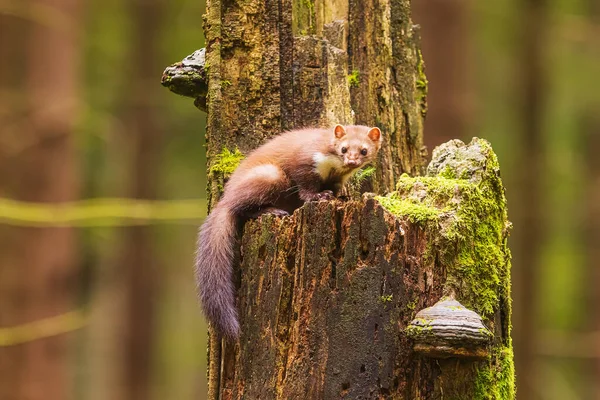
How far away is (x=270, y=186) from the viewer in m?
4.98

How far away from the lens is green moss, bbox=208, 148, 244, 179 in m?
5.09

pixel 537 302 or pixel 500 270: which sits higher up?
pixel 500 270

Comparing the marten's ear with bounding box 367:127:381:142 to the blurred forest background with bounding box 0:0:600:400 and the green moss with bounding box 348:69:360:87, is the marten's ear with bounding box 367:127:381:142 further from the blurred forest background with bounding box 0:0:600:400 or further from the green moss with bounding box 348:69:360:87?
the blurred forest background with bounding box 0:0:600:400

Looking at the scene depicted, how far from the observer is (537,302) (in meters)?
13.8

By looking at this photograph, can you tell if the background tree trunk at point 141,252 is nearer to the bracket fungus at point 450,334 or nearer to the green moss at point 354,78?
the green moss at point 354,78

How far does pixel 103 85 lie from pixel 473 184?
14.3m

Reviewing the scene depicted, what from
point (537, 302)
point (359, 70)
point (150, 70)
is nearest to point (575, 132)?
point (537, 302)

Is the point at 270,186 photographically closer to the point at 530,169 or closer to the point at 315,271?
the point at 315,271

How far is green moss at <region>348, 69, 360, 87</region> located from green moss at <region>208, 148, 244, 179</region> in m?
0.91

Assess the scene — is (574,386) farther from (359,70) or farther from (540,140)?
(359,70)

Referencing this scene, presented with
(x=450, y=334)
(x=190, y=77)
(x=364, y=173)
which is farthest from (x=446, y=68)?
(x=450, y=334)

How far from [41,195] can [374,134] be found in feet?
23.0

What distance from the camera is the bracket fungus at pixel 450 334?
3.84 meters

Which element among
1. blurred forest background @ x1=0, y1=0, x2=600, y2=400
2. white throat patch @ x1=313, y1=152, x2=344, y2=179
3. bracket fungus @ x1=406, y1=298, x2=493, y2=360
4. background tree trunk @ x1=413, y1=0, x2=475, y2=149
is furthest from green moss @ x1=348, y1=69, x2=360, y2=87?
background tree trunk @ x1=413, y1=0, x2=475, y2=149
